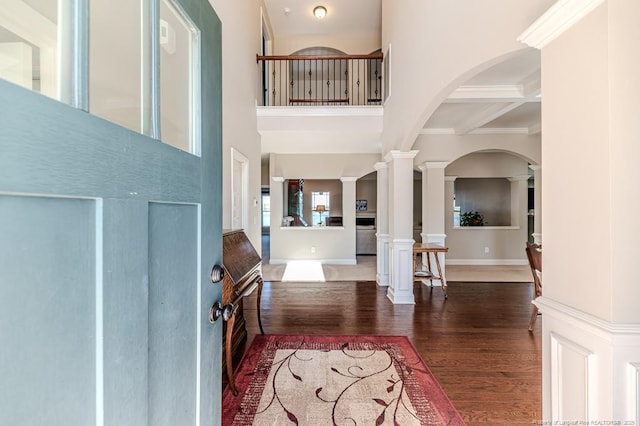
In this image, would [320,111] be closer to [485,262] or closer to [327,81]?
[327,81]

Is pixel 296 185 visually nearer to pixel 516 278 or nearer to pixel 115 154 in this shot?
pixel 516 278

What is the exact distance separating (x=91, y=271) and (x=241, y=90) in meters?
3.71

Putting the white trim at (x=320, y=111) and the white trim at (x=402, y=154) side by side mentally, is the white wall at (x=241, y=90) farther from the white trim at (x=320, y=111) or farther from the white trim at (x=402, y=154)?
the white trim at (x=402, y=154)

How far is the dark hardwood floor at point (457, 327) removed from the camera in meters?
2.08

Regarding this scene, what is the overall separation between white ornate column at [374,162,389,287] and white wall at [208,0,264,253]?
208cm

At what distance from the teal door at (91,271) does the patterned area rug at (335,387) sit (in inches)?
47.6

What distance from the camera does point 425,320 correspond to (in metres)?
3.45

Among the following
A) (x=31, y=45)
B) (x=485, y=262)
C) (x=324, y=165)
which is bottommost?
(x=485, y=262)

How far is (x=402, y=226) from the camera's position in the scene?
13.5ft

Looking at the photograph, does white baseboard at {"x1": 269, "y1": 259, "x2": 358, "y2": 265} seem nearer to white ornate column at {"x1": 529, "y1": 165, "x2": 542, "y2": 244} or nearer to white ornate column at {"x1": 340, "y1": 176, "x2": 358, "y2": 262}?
white ornate column at {"x1": 340, "y1": 176, "x2": 358, "y2": 262}

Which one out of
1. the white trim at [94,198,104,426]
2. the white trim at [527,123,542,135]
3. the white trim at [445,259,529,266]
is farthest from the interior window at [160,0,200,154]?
the white trim at [445,259,529,266]

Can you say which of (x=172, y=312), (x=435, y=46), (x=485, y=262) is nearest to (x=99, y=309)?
(x=172, y=312)

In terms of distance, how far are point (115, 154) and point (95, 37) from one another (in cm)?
27

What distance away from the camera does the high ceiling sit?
310cm
